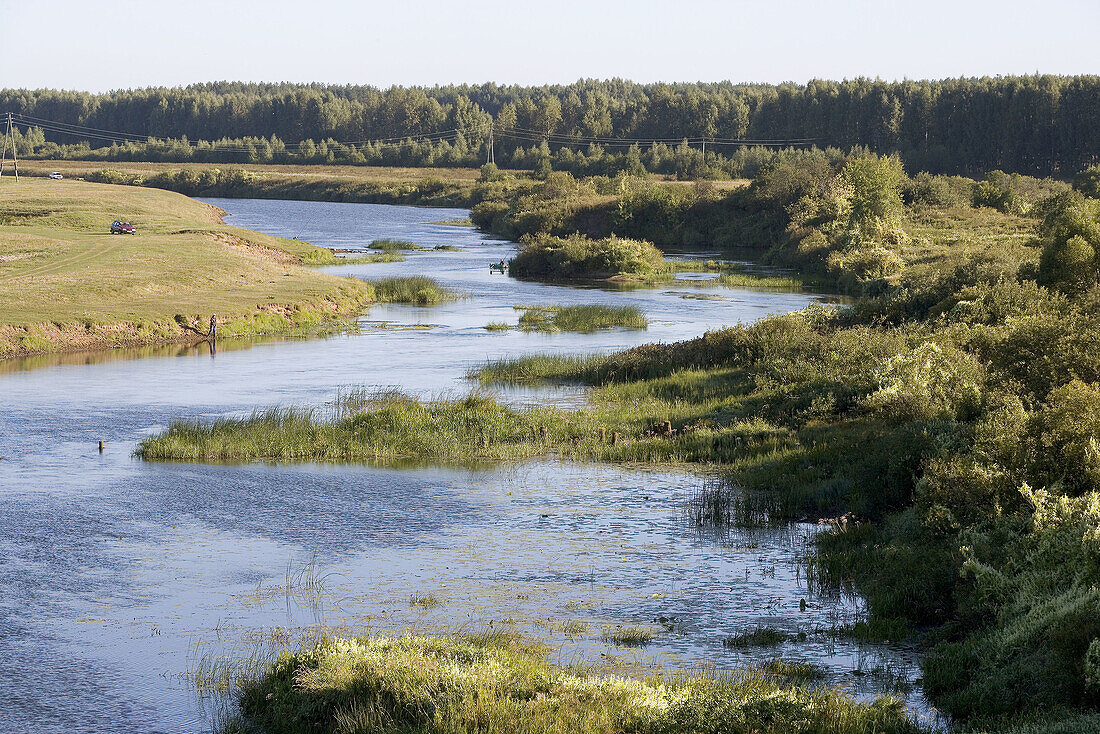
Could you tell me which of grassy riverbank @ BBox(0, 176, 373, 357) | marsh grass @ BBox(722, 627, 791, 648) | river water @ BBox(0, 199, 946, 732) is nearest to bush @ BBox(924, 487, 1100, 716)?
river water @ BBox(0, 199, 946, 732)

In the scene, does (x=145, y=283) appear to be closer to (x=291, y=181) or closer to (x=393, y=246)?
(x=393, y=246)

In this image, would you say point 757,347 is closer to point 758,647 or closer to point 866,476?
point 866,476

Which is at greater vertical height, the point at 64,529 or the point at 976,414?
the point at 976,414

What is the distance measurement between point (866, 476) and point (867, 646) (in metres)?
6.76

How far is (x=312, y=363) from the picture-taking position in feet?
142

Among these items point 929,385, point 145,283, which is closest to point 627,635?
point 929,385

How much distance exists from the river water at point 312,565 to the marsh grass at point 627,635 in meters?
0.15

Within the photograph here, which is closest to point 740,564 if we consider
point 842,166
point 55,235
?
point 55,235

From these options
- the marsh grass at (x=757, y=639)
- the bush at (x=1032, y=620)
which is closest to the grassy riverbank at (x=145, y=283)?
the marsh grass at (x=757, y=639)

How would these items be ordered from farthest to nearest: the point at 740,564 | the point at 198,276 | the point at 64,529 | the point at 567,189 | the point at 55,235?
the point at 567,189 < the point at 55,235 < the point at 198,276 < the point at 64,529 < the point at 740,564

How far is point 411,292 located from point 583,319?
1524cm

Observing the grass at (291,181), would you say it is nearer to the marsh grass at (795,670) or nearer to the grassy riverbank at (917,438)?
the grassy riverbank at (917,438)

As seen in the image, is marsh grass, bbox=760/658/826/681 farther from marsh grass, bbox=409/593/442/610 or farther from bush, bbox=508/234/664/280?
bush, bbox=508/234/664/280

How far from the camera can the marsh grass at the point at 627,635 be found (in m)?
16.0
